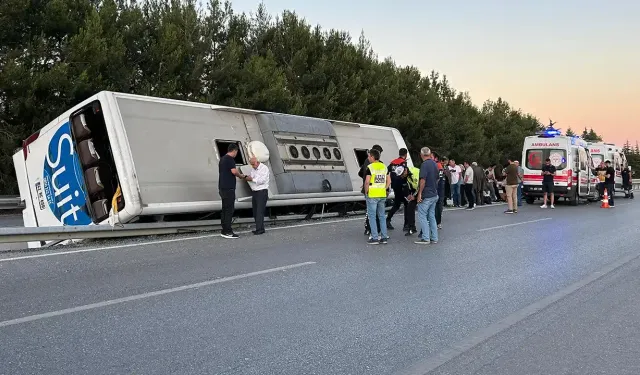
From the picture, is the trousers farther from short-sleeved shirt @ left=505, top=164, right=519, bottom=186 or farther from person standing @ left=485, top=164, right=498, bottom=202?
person standing @ left=485, top=164, right=498, bottom=202

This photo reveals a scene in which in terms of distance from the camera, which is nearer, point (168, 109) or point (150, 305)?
point (150, 305)

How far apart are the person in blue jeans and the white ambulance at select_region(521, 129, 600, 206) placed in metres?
12.6

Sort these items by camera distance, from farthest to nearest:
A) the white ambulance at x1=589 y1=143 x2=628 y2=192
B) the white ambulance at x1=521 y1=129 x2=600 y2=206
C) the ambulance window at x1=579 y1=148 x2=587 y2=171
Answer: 1. the white ambulance at x1=589 y1=143 x2=628 y2=192
2. the ambulance window at x1=579 y1=148 x2=587 y2=171
3. the white ambulance at x1=521 y1=129 x2=600 y2=206

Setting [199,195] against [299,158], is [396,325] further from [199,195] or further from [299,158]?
[299,158]

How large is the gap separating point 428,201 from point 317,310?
4.86m

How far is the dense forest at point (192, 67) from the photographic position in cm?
1777

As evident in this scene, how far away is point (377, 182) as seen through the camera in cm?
920

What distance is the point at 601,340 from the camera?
4258 mm

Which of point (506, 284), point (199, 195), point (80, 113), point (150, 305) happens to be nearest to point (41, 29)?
point (80, 113)

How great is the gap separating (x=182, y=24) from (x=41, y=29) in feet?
20.6

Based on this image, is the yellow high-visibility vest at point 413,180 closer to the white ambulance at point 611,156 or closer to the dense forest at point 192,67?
the dense forest at point 192,67

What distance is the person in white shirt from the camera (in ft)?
33.8

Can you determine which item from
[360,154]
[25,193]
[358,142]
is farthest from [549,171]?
[25,193]

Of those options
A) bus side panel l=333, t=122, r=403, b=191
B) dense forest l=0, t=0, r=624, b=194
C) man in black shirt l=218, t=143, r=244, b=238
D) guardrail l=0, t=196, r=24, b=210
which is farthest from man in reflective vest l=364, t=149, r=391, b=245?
dense forest l=0, t=0, r=624, b=194
